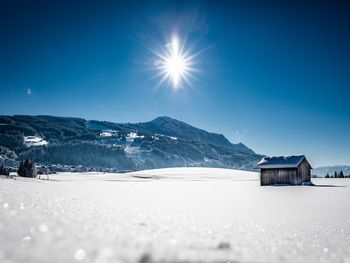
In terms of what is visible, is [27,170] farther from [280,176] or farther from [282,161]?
[282,161]

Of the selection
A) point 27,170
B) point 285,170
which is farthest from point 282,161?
point 27,170

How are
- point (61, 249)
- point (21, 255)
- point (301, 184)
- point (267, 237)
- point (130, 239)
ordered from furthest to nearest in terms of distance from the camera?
point (301, 184) < point (267, 237) < point (130, 239) < point (61, 249) < point (21, 255)

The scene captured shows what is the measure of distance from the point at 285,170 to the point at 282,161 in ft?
6.58

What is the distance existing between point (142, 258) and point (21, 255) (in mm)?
1610

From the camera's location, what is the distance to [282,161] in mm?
48719

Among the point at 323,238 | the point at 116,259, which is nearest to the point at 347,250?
the point at 323,238

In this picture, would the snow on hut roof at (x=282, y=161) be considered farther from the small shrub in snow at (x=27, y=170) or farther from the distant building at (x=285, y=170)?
the small shrub in snow at (x=27, y=170)

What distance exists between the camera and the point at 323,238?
22.0 feet

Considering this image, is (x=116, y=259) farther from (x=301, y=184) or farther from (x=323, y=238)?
(x=301, y=184)

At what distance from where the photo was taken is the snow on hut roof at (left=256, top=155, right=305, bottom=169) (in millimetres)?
47016

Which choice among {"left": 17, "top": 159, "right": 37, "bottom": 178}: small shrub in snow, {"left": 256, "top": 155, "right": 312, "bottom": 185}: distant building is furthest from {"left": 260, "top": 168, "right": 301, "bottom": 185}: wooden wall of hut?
{"left": 17, "top": 159, "right": 37, "bottom": 178}: small shrub in snow

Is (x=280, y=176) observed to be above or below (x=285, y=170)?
below

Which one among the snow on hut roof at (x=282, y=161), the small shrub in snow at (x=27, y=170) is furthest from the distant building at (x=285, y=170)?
the small shrub in snow at (x=27, y=170)

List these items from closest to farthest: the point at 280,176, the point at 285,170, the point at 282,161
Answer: the point at 285,170 → the point at 280,176 → the point at 282,161
